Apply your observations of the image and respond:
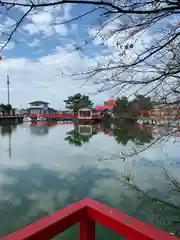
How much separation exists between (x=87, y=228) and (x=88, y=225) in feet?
0.04

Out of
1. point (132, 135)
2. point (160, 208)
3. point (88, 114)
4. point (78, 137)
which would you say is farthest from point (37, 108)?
point (160, 208)

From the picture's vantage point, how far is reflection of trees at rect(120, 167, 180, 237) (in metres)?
3.54

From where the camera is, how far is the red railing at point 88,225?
0.77 metres

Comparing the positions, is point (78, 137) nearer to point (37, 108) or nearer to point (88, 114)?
point (88, 114)

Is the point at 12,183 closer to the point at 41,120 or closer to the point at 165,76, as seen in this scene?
the point at 165,76

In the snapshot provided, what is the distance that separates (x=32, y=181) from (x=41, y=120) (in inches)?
1119

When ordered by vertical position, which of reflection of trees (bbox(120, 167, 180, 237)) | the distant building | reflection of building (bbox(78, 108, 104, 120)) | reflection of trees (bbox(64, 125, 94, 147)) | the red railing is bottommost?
reflection of trees (bbox(120, 167, 180, 237))

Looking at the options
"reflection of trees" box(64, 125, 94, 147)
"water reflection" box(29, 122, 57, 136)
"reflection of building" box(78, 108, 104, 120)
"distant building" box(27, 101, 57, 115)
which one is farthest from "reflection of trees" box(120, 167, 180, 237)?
"distant building" box(27, 101, 57, 115)

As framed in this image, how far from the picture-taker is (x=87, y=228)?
0.98 metres

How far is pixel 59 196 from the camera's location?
4738 mm

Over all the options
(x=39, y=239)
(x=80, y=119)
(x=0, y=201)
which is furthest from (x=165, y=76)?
(x=80, y=119)

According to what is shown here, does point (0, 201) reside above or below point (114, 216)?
below

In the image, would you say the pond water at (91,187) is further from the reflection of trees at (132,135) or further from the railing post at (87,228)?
the railing post at (87,228)

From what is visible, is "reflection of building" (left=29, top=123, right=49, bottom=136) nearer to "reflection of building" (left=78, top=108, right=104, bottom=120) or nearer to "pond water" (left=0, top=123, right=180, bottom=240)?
"reflection of building" (left=78, top=108, right=104, bottom=120)
